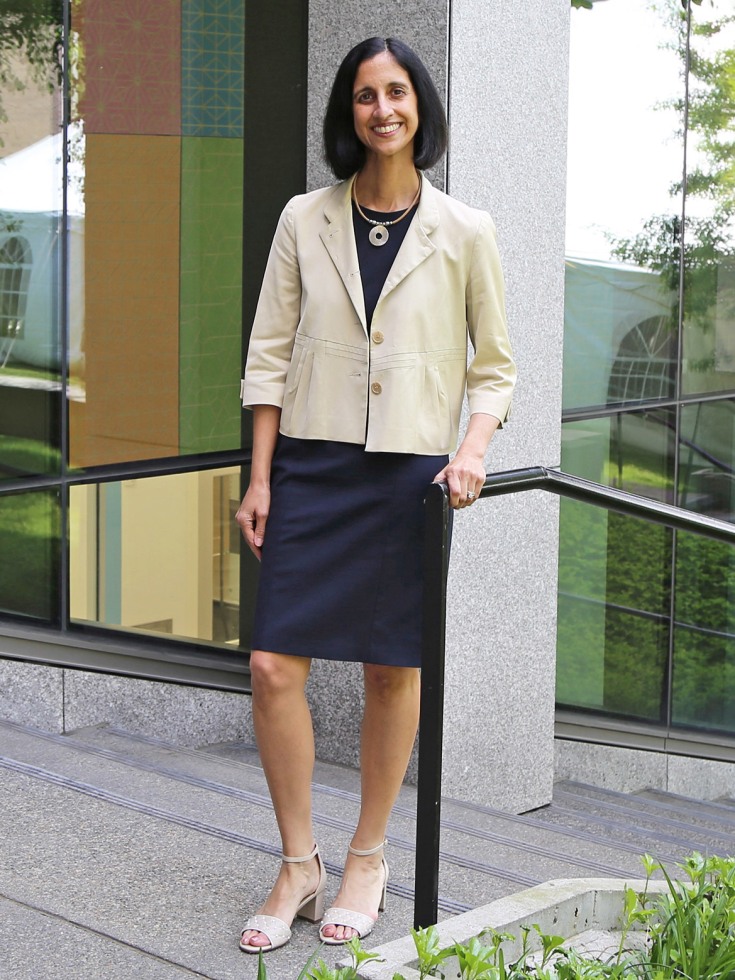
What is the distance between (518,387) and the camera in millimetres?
5082

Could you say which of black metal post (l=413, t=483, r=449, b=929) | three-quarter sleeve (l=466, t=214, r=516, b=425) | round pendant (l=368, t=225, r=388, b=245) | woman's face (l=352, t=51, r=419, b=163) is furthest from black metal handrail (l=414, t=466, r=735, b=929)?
woman's face (l=352, t=51, r=419, b=163)

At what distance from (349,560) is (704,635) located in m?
5.55

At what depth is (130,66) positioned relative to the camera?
5.30 meters

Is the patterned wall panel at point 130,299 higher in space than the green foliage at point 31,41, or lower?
lower

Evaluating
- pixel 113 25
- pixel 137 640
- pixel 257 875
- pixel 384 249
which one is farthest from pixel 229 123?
pixel 257 875

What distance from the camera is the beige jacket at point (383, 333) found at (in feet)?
10.2

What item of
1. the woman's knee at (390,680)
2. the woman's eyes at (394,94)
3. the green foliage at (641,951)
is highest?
the woman's eyes at (394,94)

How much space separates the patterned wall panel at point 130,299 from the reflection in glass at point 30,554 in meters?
0.26

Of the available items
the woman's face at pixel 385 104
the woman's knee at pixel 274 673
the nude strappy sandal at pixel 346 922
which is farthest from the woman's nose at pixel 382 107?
the nude strappy sandal at pixel 346 922

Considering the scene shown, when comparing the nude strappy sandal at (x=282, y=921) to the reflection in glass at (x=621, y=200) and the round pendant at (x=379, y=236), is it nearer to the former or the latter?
the round pendant at (x=379, y=236)

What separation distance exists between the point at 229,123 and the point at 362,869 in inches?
130

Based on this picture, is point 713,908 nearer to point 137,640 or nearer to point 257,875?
point 257,875

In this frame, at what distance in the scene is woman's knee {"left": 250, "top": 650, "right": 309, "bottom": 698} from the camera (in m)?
3.17

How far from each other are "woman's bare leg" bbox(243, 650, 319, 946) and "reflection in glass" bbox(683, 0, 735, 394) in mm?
5279
